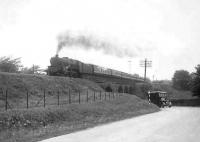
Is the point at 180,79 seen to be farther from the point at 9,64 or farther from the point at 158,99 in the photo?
the point at 9,64

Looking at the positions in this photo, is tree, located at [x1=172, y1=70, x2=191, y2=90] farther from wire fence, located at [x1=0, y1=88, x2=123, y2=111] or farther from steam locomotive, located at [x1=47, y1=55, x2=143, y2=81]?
wire fence, located at [x1=0, y1=88, x2=123, y2=111]

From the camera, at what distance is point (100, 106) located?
2942cm

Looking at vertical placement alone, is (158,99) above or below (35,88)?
below

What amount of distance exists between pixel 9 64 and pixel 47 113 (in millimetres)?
29051

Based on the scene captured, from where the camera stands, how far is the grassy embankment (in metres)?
16.3

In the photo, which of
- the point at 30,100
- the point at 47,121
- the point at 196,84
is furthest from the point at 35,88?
the point at 196,84

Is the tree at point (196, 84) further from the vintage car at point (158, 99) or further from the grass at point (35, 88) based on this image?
the grass at point (35, 88)

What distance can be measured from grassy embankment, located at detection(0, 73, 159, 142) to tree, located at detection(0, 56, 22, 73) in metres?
11.8

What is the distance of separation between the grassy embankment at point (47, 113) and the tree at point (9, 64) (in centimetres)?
1183

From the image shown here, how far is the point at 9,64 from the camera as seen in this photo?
47500 mm

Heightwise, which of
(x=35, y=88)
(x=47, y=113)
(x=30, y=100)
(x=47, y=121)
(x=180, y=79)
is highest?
(x=180, y=79)

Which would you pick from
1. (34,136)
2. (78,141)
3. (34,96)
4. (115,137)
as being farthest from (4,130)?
(34,96)

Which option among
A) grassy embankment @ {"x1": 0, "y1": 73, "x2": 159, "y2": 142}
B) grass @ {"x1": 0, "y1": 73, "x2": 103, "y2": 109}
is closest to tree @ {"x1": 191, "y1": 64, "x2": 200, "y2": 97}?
grassy embankment @ {"x1": 0, "y1": 73, "x2": 159, "y2": 142}

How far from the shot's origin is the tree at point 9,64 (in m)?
46.3
